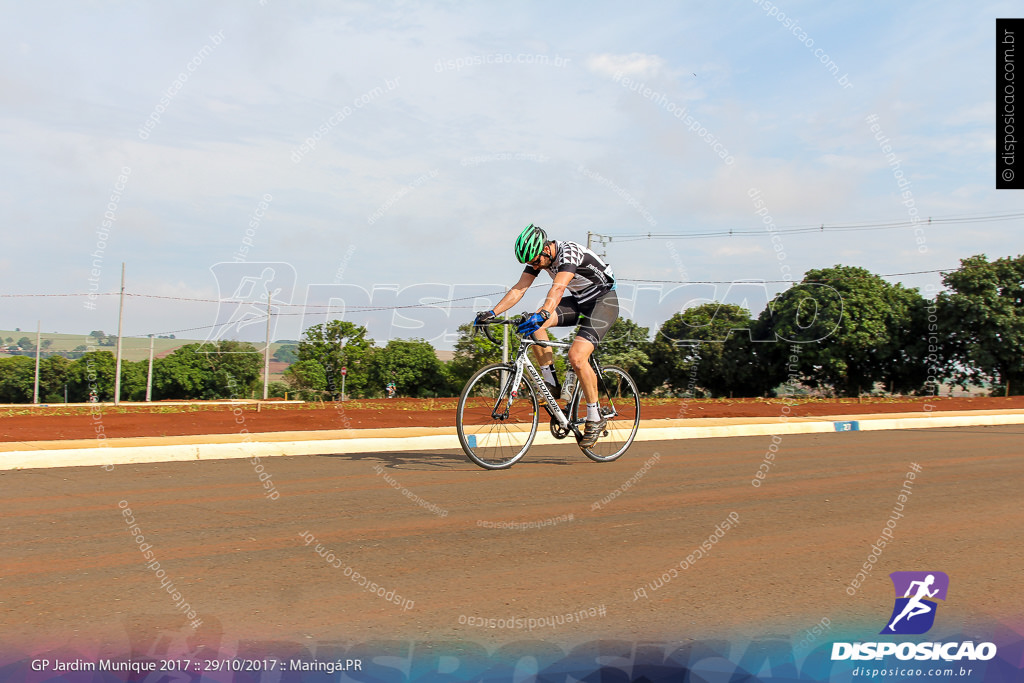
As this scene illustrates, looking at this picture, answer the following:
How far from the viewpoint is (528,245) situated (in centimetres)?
777

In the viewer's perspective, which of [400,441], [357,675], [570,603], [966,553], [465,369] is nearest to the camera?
[357,675]

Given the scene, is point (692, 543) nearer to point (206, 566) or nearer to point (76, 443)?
point (206, 566)

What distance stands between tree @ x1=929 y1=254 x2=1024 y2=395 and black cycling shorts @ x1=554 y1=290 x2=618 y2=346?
43066mm

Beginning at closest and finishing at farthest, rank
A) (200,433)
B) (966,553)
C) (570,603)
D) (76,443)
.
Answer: (570,603)
(966,553)
(76,443)
(200,433)

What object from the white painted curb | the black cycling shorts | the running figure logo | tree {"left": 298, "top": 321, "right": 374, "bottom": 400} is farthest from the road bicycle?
tree {"left": 298, "top": 321, "right": 374, "bottom": 400}

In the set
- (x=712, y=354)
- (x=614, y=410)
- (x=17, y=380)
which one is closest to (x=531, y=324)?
(x=614, y=410)

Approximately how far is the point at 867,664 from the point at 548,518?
259cm

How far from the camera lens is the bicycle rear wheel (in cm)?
852

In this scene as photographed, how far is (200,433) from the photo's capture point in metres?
11.5

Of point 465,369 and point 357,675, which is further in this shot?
point 465,369

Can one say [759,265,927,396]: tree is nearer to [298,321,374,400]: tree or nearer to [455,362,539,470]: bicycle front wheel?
[455,362,539,470]: bicycle front wheel

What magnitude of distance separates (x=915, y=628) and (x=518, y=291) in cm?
524

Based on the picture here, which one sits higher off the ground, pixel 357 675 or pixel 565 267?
pixel 565 267

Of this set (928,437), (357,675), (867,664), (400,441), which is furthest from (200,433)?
(928,437)
